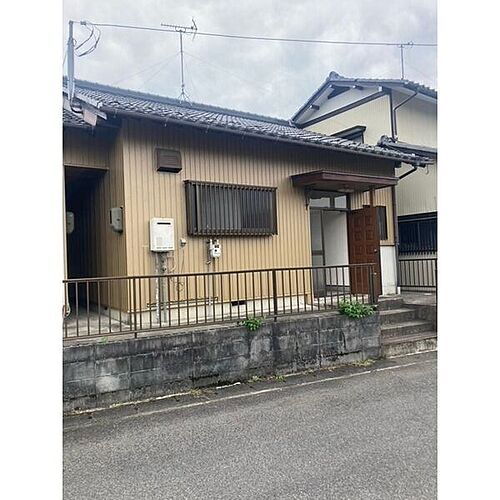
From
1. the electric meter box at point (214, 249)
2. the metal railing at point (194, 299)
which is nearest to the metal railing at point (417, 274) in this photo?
the metal railing at point (194, 299)

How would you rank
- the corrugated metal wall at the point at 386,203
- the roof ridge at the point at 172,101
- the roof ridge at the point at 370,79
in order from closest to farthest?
the corrugated metal wall at the point at 386,203 < the roof ridge at the point at 370,79 < the roof ridge at the point at 172,101

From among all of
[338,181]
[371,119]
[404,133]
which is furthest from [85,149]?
[404,133]

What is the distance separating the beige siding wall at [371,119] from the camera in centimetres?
991

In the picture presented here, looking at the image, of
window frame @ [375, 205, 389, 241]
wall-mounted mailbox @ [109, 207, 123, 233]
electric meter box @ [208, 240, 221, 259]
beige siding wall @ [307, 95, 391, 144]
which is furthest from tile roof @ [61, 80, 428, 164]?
electric meter box @ [208, 240, 221, 259]

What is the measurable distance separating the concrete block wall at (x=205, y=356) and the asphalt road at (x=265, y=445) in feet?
0.81

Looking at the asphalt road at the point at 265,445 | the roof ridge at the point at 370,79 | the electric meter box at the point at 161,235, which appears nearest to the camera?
the asphalt road at the point at 265,445

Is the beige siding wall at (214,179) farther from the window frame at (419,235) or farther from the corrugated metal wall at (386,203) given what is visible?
the window frame at (419,235)

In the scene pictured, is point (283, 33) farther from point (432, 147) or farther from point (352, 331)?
point (432, 147)

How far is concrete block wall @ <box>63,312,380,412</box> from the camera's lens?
4.14 m

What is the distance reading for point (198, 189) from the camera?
616cm

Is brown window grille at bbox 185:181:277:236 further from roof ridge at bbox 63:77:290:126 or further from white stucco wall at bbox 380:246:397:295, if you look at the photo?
roof ridge at bbox 63:77:290:126
